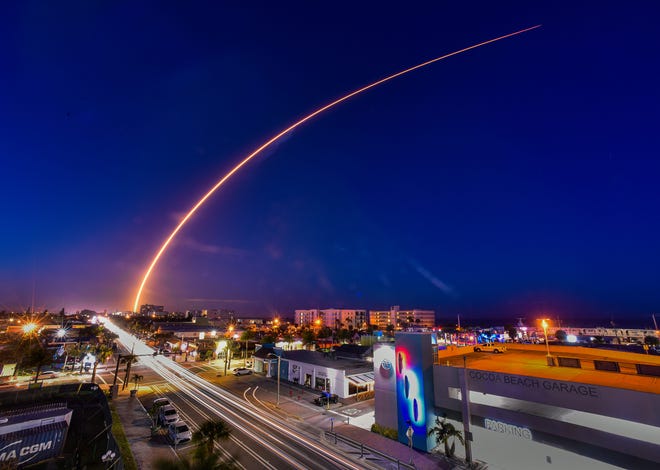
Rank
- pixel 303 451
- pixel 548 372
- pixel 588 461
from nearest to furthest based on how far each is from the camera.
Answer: pixel 588 461 < pixel 548 372 < pixel 303 451

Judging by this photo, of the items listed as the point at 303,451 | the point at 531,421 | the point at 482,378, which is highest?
the point at 482,378

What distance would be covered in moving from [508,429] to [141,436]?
34438 millimetres

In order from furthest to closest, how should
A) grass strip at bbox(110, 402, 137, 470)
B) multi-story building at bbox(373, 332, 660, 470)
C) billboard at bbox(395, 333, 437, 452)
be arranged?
billboard at bbox(395, 333, 437, 452) < grass strip at bbox(110, 402, 137, 470) < multi-story building at bbox(373, 332, 660, 470)

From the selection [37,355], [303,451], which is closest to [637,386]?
[303,451]

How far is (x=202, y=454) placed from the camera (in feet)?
51.5

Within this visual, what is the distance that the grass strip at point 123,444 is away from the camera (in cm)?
2477

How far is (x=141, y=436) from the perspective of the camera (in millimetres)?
31391

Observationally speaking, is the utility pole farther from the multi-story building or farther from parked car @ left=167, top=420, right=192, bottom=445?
parked car @ left=167, top=420, right=192, bottom=445

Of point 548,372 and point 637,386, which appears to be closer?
point 637,386

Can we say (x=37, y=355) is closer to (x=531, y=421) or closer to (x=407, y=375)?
(x=407, y=375)

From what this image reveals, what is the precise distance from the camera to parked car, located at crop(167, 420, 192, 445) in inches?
1179

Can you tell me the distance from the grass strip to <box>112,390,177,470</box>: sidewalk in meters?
0.43

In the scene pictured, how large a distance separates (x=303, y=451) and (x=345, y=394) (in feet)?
62.7

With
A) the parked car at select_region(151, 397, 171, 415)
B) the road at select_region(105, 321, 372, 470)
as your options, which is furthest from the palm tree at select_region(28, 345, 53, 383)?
the parked car at select_region(151, 397, 171, 415)
